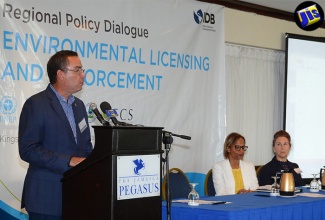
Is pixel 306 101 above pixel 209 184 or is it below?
above

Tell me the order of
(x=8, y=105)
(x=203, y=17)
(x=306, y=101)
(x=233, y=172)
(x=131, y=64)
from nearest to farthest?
1. (x=8, y=105)
2. (x=233, y=172)
3. (x=131, y=64)
4. (x=203, y=17)
5. (x=306, y=101)

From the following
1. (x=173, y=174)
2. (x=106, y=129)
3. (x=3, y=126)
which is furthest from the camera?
(x=173, y=174)

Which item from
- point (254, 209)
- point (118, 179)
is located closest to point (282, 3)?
point (254, 209)

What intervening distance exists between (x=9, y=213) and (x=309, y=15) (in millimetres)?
4582

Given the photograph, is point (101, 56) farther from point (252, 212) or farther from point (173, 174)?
point (252, 212)

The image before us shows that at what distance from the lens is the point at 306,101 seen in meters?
7.73

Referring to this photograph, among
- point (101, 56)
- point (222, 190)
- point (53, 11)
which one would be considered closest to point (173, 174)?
point (222, 190)

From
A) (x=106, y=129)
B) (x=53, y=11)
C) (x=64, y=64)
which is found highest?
(x=53, y=11)

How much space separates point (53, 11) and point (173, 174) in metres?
1.76

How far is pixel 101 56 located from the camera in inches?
219

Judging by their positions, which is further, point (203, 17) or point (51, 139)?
point (203, 17)

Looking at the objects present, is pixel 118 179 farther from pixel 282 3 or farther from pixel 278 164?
pixel 282 3

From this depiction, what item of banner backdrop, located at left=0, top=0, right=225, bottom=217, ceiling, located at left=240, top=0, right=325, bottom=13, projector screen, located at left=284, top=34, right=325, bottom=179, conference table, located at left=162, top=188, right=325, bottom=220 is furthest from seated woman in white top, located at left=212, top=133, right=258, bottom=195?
ceiling, located at left=240, top=0, right=325, bottom=13

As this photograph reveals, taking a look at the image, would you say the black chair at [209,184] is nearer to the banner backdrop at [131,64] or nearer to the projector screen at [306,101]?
the banner backdrop at [131,64]
